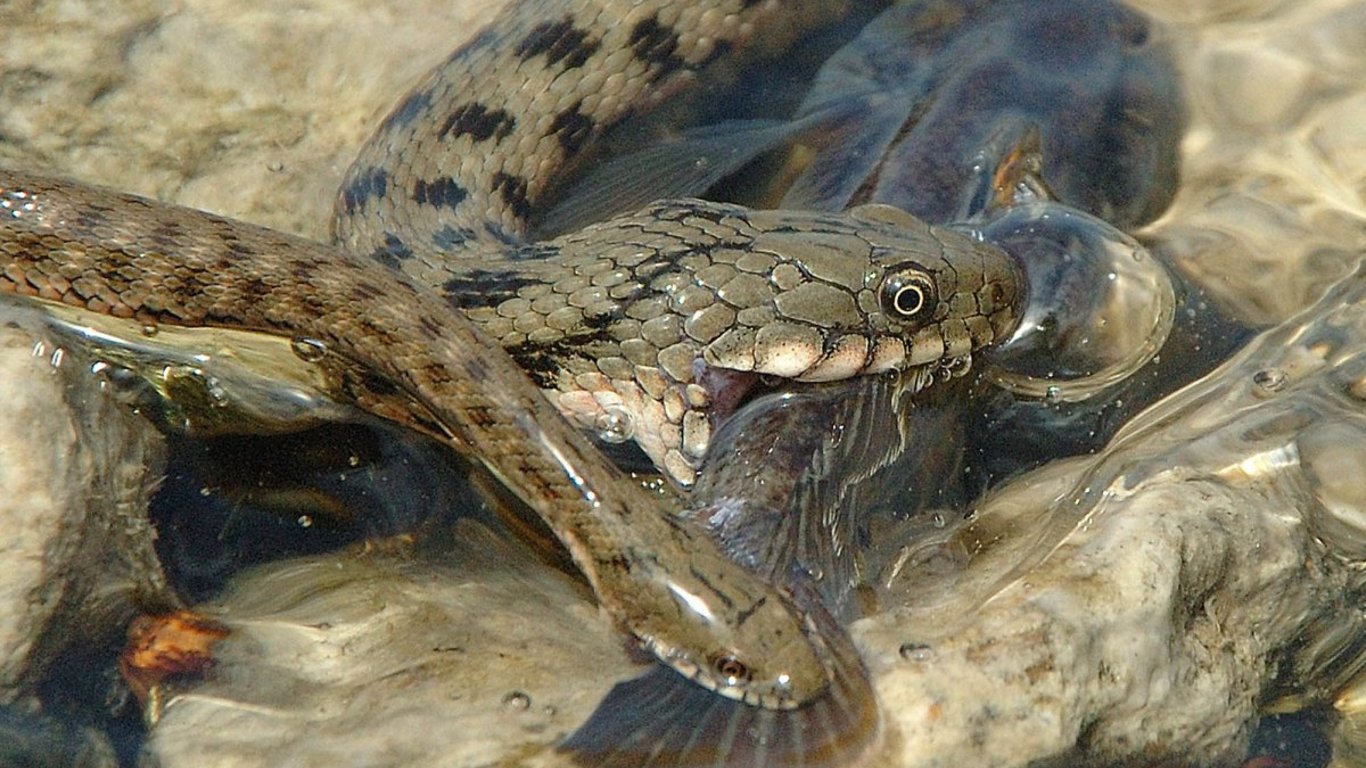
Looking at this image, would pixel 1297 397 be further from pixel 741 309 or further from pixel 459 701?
pixel 459 701

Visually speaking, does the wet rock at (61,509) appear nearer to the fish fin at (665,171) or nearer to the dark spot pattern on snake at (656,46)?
the fish fin at (665,171)

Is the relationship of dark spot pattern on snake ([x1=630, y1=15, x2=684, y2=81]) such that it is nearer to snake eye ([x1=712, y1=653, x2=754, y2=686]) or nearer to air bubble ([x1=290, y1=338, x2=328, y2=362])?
air bubble ([x1=290, y1=338, x2=328, y2=362])

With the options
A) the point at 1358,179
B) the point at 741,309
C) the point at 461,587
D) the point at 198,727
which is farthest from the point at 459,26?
the point at 1358,179

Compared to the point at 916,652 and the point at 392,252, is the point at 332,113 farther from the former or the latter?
the point at 916,652

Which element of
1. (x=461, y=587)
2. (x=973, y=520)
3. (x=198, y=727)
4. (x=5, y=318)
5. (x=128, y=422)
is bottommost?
(x=973, y=520)

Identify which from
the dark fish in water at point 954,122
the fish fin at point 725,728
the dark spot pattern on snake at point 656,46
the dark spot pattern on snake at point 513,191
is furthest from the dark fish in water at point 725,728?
the dark spot pattern on snake at point 656,46

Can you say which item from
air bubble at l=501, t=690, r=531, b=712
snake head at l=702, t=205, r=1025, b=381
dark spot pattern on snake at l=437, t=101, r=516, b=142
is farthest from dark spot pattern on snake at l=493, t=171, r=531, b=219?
air bubble at l=501, t=690, r=531, b=712
